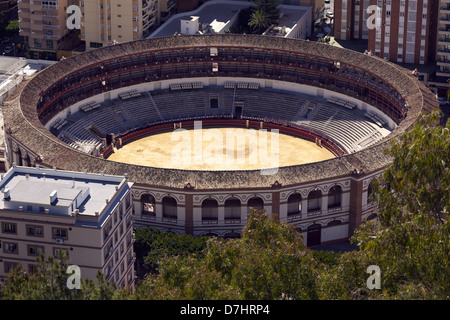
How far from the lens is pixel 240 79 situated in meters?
198

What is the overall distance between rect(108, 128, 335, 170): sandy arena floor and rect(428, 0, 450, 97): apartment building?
1280 inches

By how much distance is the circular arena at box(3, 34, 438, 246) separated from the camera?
143125mm

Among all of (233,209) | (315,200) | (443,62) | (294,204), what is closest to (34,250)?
(233,209)

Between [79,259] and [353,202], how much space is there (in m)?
52.0

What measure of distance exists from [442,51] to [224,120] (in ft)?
154

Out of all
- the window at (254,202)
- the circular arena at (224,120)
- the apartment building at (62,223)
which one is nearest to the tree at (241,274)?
the apartment building at (62,223)

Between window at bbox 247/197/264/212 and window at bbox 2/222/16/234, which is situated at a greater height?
window at bbox 2/222/16/234

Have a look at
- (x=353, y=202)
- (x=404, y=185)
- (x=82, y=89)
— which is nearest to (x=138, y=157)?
(x=82, y=89)

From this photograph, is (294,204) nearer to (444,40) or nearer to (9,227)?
(9,227)

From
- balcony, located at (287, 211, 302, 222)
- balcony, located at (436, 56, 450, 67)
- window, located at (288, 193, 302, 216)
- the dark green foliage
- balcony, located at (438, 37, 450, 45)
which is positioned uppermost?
balcony, located at (438, 37, 450, 45)

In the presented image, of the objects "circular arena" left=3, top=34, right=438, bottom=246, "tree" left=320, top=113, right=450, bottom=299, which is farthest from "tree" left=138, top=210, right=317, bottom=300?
"circular arena" left=3, top=34, right=438, bottom=246

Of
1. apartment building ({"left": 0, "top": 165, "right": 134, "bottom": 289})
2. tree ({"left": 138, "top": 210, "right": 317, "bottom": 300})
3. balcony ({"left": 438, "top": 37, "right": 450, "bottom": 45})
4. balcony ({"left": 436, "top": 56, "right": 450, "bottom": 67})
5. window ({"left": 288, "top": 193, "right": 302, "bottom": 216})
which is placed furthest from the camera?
balcony ({"left": 436, "top": 56, "right": 450, "bottom": 67})

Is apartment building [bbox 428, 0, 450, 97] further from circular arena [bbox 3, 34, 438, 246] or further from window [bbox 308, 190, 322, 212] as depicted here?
window [bbox 308, 190, 322, 212]

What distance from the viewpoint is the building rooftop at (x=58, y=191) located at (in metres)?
110
